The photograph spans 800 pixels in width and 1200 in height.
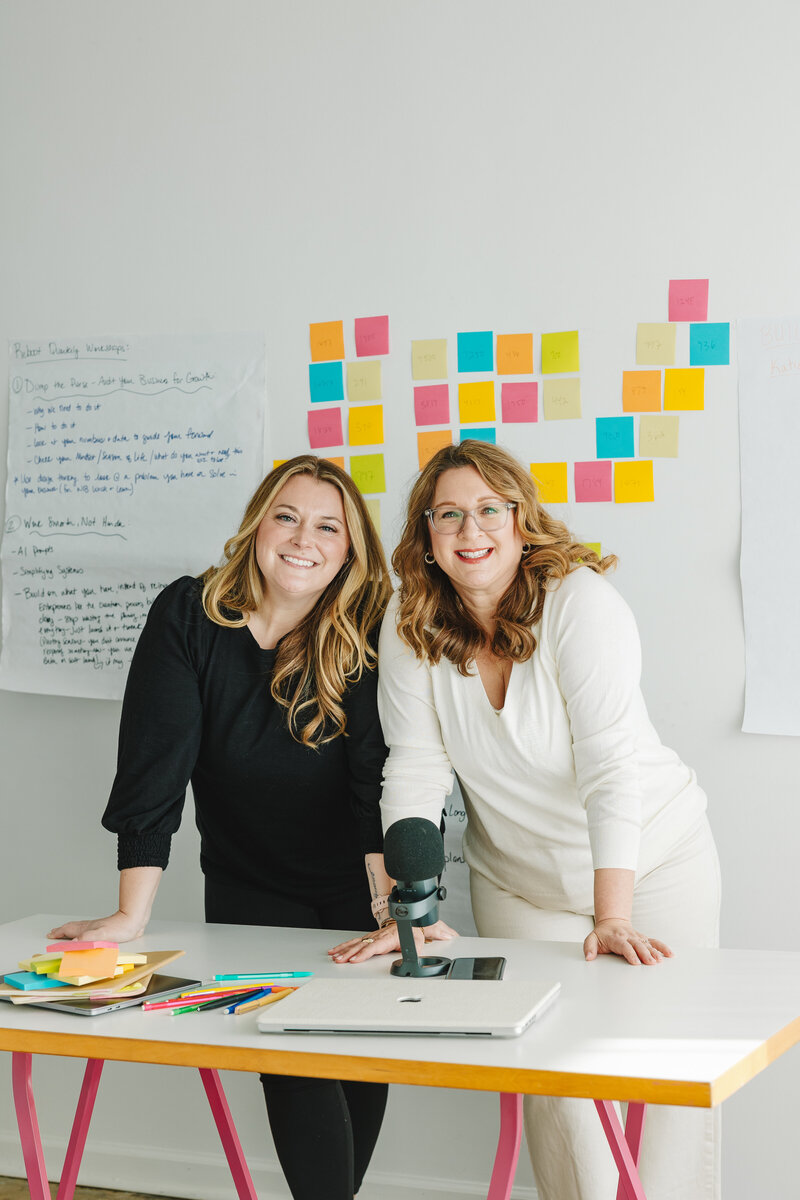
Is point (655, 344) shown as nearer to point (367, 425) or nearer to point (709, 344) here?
point (709, 344)

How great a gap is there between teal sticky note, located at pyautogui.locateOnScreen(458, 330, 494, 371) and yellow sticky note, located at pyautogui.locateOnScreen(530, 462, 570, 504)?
24 cm

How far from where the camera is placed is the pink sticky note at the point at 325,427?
244 centimetres

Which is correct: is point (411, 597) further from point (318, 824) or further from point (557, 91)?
point (557, 91)

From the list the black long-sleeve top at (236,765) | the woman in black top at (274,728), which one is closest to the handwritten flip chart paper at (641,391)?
the woman in black top at (274,728)

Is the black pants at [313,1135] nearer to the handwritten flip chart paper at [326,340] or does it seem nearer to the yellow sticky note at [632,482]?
the yellow sticky note at [632,482]

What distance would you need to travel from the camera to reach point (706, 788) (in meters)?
2.22

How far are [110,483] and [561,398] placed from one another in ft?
3.55

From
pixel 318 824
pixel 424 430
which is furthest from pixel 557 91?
pixel 318 824

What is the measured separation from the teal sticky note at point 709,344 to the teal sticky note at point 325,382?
75cm

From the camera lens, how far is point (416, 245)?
7.82ft

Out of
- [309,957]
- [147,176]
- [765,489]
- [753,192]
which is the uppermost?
[147,176]

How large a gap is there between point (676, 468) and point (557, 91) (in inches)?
32.3

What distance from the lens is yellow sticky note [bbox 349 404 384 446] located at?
241cm

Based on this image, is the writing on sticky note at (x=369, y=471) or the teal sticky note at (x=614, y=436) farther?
the writing on sticky note at (x=369, y=471)
